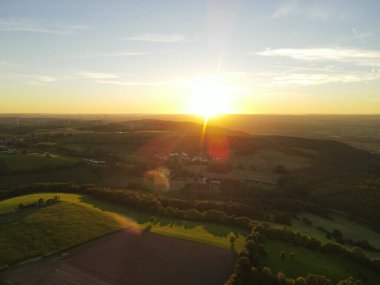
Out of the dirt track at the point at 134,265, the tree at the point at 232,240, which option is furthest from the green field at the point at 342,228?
the dirt track at the point at 134,265

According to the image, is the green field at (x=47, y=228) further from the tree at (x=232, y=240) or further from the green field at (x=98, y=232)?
the tree at (x=232, y=240)

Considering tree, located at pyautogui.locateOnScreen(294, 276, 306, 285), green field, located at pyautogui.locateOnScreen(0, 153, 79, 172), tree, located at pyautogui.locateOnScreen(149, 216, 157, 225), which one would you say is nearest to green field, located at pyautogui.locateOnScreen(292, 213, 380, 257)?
tree, located at pyautogui.locateOnScreen(294, 276, 306, 285)

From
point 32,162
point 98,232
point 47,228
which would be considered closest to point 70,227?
point 47,228

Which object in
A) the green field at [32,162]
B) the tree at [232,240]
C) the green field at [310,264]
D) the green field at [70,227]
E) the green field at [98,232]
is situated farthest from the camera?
the green field at [32,162]

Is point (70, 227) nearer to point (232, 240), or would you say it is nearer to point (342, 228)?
point (232, 240)

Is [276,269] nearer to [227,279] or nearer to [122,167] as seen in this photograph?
[227,279]

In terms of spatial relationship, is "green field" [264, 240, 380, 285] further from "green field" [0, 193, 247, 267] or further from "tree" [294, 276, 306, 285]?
"green field" [0, 193, 247, 267]

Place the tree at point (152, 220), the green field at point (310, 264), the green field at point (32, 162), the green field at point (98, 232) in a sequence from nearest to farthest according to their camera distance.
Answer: the green field at point (98, 232) < the green field at point (310, 264) < the tree at point (152, 220) < the green field at point (32, 162)

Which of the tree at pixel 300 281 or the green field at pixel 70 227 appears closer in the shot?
A: the tree at pixel 300 281
